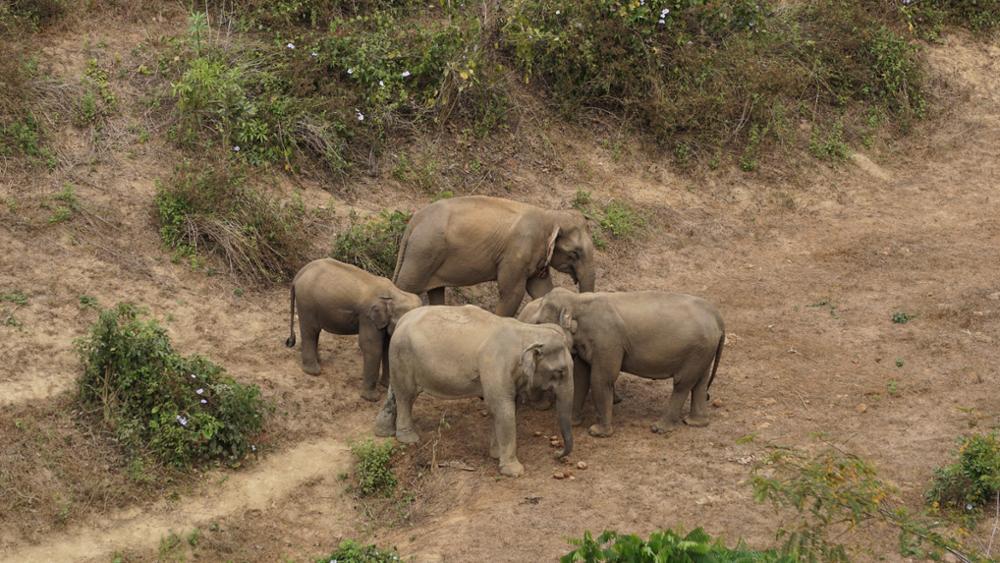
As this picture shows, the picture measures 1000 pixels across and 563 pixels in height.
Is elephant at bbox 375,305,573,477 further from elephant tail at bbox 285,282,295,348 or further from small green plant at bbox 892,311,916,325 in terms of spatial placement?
small green plant at bbox 892,311,916,325

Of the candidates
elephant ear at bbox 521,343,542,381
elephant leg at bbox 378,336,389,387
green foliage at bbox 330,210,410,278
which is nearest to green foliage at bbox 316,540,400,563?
elephant ear at bbox 521,343,542,381

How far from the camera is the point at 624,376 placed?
12031 millimetres

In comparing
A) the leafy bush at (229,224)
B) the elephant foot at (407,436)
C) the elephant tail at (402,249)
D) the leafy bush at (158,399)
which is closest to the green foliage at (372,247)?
the leafy bush at (229,224)

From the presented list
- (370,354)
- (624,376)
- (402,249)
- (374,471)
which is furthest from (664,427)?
(402,249)

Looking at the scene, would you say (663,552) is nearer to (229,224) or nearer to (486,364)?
(486,364)

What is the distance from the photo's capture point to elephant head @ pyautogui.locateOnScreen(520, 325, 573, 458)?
33.0ft

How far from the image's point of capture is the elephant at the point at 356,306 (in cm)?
1116

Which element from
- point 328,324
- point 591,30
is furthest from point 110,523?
point 591,30

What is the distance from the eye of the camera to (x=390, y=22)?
50.5 ft

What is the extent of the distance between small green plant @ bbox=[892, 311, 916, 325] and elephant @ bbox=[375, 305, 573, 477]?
14.6ft

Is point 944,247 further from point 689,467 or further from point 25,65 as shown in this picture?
point 25,65

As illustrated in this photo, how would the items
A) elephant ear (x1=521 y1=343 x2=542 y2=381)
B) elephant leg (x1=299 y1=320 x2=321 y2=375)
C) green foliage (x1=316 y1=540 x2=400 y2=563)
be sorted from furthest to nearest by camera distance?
elephant leg (x1=299 y1=320 x2=321 y2=375) < elephant ear (x1=521 y1=343 x2=542 y2=381) < green foliage (x1=316 y1=540 x2=400 y2=563)

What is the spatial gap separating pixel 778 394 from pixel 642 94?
584 cm

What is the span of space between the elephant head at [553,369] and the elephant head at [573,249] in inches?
89.5
